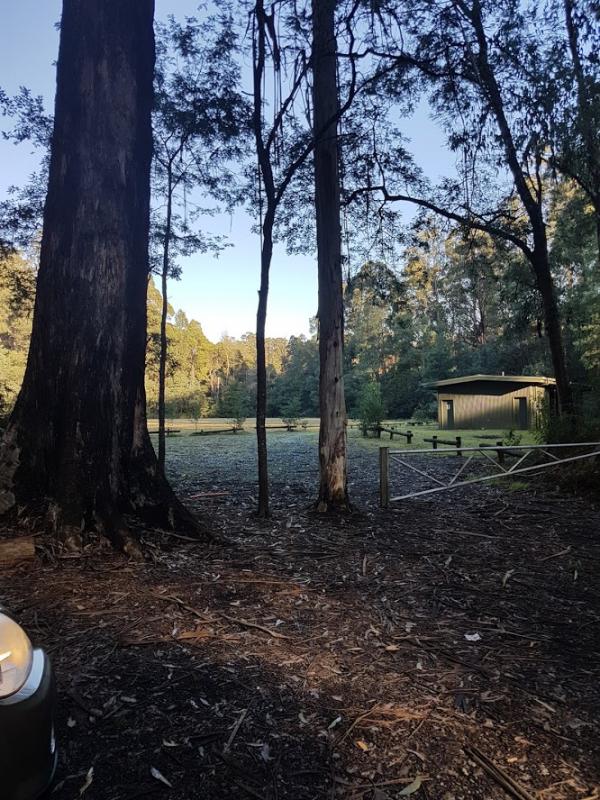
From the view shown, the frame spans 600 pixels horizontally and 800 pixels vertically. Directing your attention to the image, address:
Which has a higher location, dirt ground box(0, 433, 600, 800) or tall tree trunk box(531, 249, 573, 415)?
tall tree trunk box(531, 249, 573, 415)

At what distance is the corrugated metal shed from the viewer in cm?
2870

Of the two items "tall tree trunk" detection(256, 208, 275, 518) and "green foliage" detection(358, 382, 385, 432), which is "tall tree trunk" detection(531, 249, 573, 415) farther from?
"green foliage" detection(358, 382, 385, 432)

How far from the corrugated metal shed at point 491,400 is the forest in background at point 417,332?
8.40ft

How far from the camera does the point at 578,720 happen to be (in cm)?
224

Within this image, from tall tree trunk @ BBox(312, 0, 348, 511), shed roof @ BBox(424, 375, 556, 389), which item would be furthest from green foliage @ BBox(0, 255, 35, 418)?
shed roof @ BBox(424, 375, 556, 389)

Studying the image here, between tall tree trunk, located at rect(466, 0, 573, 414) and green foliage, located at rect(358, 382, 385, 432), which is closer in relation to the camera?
tall tree trunk, located at rect(466, 0, 573, 414)

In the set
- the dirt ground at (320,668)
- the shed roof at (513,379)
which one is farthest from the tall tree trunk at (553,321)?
the shed roof at (513,379)

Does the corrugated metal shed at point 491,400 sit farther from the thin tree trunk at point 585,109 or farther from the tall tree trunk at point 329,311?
the tall tree trunk at point 329,311

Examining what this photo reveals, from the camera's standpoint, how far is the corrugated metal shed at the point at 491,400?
28.7 metres

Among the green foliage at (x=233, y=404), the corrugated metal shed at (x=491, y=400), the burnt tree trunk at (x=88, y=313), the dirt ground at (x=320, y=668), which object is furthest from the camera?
the green foliage at (x=233, y=404)

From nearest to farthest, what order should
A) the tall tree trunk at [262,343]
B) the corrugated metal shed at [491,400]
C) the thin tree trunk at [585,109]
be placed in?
the tall tree trunk at [262,343], the thin tree trunk at [585,109], the corrugated metal shed at [491,400]

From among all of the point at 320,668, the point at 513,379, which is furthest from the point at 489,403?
the point at 320,668

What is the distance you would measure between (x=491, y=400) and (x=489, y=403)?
22cm

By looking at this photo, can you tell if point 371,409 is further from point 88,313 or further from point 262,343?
point 88,313
